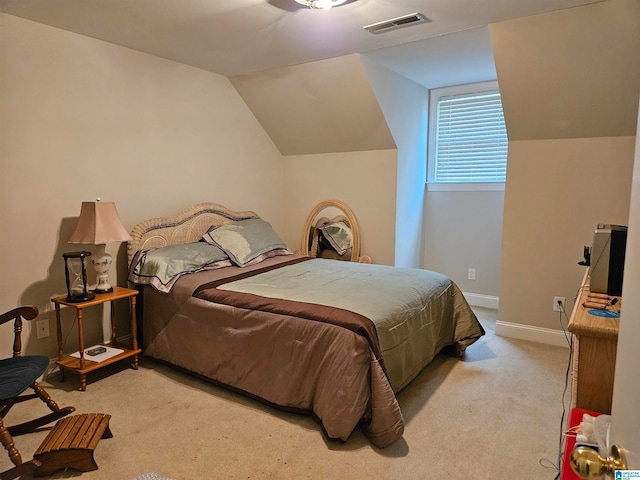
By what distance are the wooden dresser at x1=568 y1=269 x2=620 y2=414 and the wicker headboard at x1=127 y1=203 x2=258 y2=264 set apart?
9.29 feet

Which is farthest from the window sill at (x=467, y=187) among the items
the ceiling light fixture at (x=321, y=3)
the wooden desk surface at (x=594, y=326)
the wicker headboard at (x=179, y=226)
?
the wooden desk surface at (x=594, y=326)

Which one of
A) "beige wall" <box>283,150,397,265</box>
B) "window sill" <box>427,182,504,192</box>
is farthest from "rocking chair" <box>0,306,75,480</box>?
"window sill" <box>427,182,504,192</box>

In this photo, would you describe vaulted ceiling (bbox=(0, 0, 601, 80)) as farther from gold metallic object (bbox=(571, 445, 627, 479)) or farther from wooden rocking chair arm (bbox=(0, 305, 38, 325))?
gold metallic object (bbox=(571, 445, 627, 479))

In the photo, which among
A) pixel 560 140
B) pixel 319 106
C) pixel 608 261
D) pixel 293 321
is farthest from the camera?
pixel 319 106

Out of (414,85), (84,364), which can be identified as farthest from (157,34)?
(414,85)

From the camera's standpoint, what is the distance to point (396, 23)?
2588 millimetres

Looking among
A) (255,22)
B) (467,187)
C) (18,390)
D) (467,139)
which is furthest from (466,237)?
(18,390)

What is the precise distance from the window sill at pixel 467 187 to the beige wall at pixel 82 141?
229 cm

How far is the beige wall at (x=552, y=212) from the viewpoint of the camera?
3.05 m

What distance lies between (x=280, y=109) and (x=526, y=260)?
105 inches

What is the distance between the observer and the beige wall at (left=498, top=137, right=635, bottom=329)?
10.0 ft

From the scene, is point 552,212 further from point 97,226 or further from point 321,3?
point 97,226

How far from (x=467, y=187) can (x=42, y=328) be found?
155 inches

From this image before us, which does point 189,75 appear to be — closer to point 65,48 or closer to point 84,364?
point 65,48
